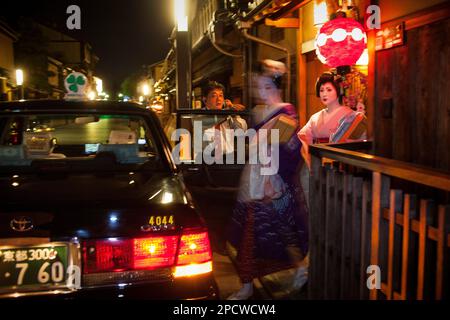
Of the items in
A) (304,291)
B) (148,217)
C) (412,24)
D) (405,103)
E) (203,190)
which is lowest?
(304,291)

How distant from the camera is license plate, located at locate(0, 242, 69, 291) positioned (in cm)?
256

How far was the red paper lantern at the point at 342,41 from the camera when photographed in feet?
17.3

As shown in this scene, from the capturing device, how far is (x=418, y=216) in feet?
7.70

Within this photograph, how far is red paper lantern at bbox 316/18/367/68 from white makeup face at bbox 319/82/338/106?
0.50 meters

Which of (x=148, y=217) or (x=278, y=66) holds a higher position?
(x=278, y=66)

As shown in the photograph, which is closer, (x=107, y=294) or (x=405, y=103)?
(x=107, y=294)

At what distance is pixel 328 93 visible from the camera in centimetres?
520

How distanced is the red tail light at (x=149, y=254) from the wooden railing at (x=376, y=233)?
3.13ft

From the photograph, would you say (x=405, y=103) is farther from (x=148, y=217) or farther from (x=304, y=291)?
(x=148, y=217)

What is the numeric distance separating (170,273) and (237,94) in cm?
1422

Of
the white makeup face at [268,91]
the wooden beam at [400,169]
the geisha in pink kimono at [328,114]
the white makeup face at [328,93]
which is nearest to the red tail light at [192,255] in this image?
the wooden beam at [400,169]

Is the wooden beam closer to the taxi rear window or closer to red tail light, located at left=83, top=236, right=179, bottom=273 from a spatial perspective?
red tail light, located at left=83, top=236, right=179, bottom=273

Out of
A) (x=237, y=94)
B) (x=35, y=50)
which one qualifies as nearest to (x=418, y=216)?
(x=237, y=94)

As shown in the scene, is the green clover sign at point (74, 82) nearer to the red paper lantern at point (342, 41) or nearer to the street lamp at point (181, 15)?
the red paper lantern at point (342, 41)
